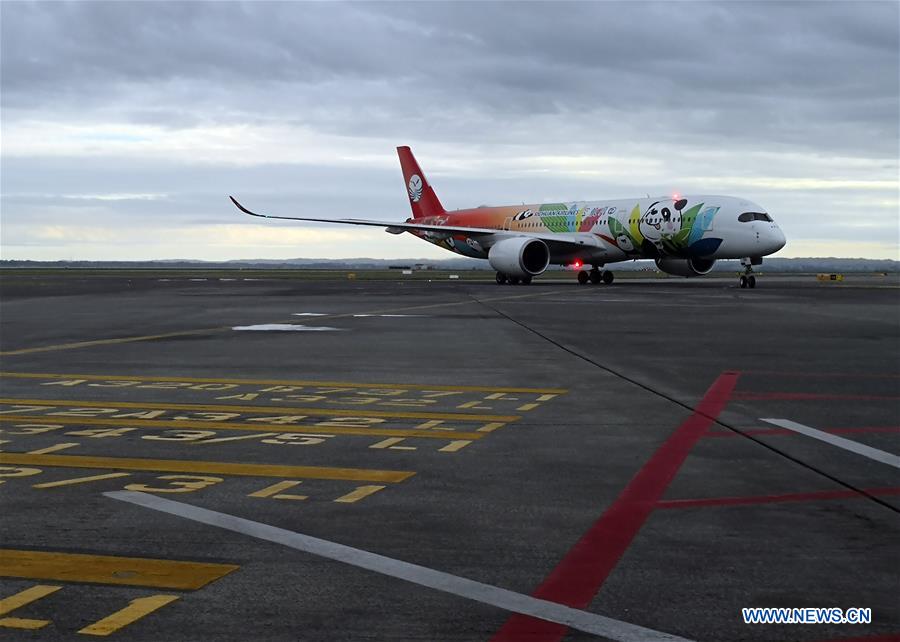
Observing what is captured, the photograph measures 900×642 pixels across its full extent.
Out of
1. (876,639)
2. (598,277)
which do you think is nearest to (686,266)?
(598,277)

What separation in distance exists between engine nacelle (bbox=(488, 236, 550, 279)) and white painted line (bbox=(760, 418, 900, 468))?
38.6 m

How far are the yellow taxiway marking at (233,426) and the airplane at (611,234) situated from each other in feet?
118

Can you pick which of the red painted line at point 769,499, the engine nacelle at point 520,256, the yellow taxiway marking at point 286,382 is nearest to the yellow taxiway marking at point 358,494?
the red painted line at point 769,499

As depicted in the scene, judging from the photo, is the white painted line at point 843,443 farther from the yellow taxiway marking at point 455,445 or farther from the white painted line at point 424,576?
the white painted line at point 424,576

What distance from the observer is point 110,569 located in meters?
4.54

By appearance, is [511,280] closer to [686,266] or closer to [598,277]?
[598,277]

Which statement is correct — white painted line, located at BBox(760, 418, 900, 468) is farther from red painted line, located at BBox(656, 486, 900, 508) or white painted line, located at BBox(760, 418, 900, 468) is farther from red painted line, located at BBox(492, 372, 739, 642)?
red painted line, located at BBox(492, 372, 739, 642)

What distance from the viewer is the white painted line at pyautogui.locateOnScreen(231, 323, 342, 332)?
794 inches

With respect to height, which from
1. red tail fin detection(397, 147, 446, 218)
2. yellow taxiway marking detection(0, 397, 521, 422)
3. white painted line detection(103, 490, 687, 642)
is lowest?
yellow taxiway marking detection(0, 397, 521, 422)

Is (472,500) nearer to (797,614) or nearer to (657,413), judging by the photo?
(797,614)

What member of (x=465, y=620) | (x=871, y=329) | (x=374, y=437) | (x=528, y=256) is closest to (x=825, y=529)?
(x=465, y=620)

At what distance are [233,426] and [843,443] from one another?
504cm

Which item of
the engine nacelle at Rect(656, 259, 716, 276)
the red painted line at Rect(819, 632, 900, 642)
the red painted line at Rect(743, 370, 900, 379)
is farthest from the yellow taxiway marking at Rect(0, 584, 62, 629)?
the engine nacelle at Rect(656, 259, 716, 276)

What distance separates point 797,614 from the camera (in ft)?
13.2
